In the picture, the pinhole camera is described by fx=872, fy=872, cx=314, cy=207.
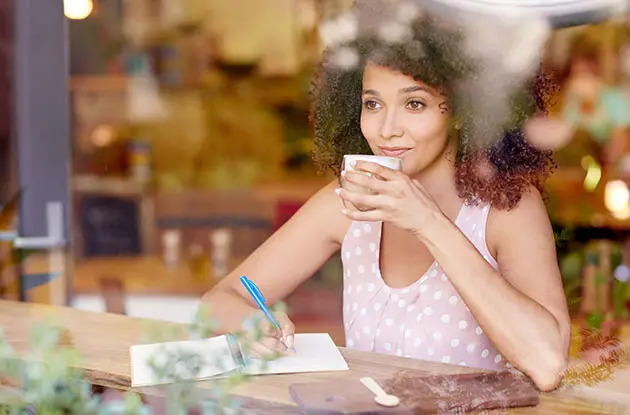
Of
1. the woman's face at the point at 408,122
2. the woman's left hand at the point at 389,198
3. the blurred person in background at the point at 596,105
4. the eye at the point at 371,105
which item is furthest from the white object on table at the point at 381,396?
the blurred person in background at the point at 596,105

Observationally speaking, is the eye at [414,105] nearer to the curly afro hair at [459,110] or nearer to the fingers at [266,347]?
the curly afro hair at [459,110]

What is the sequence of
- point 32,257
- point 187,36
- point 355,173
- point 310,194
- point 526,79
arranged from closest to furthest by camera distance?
point 355,173 < point 526,79 < point 310,194 < point 32,257 < point 187,36

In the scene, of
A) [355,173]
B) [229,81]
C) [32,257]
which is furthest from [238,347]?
[229,81]

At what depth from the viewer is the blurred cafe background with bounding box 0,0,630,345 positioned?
2430 mm

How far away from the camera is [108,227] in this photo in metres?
3.66

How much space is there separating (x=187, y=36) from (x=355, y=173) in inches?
136

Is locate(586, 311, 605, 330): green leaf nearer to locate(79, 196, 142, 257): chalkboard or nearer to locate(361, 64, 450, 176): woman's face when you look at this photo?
locate(361, 64, 450, 176): woman's face

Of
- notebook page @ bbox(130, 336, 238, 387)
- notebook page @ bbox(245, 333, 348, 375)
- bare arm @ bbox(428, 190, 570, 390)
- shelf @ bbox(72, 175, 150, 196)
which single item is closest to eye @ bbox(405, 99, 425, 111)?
bare arm @ bbox(428, 190, 570, 390)

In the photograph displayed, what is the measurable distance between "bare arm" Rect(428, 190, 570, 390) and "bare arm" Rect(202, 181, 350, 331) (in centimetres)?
48

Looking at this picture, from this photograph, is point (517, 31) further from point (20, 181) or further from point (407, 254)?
point (20, 181)

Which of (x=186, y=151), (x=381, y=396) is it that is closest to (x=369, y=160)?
(x=381, y=396)

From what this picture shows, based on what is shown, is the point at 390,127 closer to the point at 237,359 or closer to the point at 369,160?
the point at 369,160

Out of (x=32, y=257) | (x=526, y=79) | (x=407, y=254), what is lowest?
(x=32, y=257)

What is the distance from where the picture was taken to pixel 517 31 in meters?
2.01
